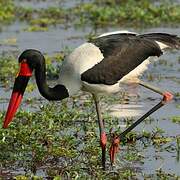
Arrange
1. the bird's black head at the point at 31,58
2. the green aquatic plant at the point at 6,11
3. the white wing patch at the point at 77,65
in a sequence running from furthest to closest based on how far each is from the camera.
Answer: the green aquatic plant at the point at 6,11
the white wing patch at the point at 77,65
the bird's black head at the point at 31,58

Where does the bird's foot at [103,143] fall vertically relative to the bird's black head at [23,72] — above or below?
below

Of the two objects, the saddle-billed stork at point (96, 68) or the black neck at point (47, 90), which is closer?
the saddle-billed stork at point (96, 68)

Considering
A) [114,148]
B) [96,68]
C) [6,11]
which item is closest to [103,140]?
[114,148]

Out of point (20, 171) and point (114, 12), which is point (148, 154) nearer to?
point (20, 171)

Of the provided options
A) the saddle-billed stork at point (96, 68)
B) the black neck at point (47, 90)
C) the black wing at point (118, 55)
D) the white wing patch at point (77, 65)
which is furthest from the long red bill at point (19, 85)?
the black wing at point (118, 55)

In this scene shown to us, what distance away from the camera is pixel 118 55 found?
24.2ft

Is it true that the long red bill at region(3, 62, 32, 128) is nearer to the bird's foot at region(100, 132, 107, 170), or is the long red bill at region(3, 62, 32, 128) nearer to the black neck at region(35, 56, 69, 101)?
the black neck at region(35, 56, 69, 101)

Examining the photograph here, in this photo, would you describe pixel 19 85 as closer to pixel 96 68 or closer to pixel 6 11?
pixel 96 68

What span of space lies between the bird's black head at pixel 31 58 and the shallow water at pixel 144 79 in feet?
2.96

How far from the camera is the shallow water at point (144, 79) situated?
738 cm

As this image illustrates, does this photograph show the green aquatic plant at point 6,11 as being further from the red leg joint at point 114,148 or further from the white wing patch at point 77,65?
the red leg joint at point 114,148

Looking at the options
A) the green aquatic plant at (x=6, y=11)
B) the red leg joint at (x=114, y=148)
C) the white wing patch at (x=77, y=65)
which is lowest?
the red leg joint at (x=114, y=148)

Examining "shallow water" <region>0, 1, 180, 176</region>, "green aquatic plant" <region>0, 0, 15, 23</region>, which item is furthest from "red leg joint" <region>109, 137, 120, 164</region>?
"green aquatic plant" <region>0, 0, 15, 23</region>

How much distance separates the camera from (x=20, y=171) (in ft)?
23.0
